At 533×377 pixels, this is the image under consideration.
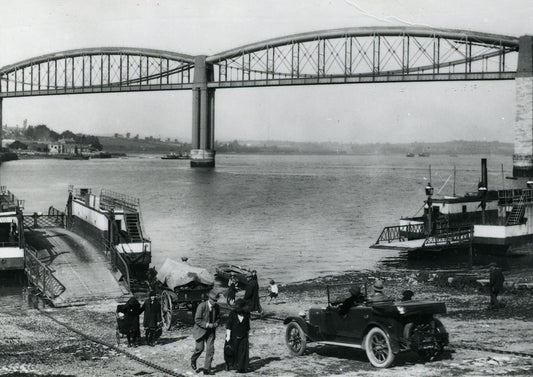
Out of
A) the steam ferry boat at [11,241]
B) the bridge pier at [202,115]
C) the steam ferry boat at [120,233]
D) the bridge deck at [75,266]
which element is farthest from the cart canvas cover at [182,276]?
the bridge pier at [202,115]

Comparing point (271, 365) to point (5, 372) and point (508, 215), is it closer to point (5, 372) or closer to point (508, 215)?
point (5, 372)

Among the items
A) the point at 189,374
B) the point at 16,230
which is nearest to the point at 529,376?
the point at 189,374

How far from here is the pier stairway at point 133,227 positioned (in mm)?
33759

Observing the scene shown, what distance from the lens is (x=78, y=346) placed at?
17.2 metres

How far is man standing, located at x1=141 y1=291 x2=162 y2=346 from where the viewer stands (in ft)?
56.0

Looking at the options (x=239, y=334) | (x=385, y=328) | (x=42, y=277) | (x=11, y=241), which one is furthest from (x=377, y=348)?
(x=11, y=241)

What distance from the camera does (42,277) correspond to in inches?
1112

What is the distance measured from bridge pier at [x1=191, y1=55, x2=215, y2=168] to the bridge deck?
5570 inches

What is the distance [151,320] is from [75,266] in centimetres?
1407

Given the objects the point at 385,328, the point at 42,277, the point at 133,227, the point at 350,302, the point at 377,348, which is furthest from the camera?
the point at 133,227

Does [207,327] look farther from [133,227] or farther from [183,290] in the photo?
[133,227]

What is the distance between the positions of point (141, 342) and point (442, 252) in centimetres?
2724

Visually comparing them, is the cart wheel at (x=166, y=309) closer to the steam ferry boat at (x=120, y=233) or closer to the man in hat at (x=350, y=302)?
the man in hat at (x=350, y=302)

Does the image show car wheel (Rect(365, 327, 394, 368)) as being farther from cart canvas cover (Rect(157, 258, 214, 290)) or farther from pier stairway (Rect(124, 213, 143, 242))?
pier stairway (Rect(124, 213, 143, 242))
